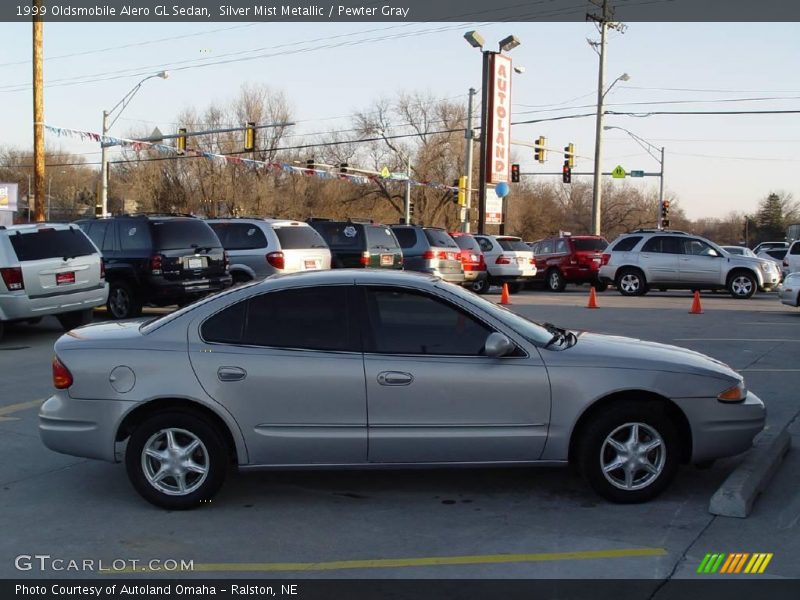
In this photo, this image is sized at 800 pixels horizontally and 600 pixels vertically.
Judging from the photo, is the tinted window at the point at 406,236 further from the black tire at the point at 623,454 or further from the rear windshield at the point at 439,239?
the black tire at the point at 623,454

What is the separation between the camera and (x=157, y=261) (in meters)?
15.7

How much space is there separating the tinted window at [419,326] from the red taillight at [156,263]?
10537 millimetres

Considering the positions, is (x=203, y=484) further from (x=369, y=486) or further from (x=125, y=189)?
(x=125, y=189)

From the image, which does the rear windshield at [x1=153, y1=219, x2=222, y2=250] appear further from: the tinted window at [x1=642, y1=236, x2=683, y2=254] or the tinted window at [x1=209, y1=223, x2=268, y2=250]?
the tinted window at [x1=642, y1=236, x2=683, y2=254]

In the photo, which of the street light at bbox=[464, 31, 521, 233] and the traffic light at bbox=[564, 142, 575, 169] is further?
the traffic light at bbox=[564, 142, 575, 169]

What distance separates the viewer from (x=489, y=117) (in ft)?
125

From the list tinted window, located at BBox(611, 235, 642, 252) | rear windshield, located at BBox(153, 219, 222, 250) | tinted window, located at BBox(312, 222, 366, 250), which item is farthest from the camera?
tinted window, located at BBox(611, 235, 642, 252)

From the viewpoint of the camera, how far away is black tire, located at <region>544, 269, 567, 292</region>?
2853 cm

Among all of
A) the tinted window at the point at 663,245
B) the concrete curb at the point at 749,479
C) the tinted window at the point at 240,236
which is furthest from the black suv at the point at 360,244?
the concrete curb at the point at 749,479

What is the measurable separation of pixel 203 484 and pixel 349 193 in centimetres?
6478

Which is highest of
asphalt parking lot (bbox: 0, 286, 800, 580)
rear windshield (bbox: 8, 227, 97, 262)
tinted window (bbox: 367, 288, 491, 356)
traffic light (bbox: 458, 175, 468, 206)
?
traffic light (bbox: 458, 175, 468, 206)

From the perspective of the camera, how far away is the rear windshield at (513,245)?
27.1 m

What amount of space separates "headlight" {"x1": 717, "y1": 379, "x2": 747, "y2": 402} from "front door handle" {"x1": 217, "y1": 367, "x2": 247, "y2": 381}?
3.09m

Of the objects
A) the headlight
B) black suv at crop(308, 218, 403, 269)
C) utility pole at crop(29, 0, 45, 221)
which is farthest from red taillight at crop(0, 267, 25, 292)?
utility pole at crop(29, 0, 45, 221)
